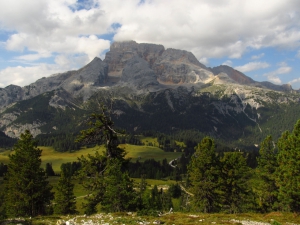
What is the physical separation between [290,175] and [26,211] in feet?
134

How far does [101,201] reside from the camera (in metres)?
36.2

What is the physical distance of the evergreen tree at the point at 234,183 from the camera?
4872 cm

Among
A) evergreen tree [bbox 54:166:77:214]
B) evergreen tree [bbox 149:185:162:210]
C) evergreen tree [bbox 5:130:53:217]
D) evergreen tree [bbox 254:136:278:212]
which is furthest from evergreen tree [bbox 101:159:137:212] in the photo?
evergreen tree [bbox 149:185:162:210]

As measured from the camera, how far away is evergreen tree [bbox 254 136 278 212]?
50.7 meters

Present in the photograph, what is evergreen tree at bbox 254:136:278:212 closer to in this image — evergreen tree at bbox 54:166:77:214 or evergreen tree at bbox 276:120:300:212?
evergreen tree at bbox 276:120:300:212

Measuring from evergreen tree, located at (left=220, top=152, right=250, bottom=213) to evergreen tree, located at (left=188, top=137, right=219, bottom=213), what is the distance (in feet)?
11.3

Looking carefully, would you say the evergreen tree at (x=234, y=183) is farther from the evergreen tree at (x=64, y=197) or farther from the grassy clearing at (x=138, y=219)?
the evergreen tree at (x=64, y=197)

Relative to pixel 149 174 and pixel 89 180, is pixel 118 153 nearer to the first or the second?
pixel 89 180

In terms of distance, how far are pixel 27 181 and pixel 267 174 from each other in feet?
138

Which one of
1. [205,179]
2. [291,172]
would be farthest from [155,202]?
[291,172]

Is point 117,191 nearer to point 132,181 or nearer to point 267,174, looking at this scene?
point 132,181

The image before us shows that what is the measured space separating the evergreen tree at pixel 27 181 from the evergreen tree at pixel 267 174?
127ft

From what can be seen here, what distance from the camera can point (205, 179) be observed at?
1791 inches

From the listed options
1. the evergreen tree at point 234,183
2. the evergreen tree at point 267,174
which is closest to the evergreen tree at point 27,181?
the evergreen tree at point 234,183
